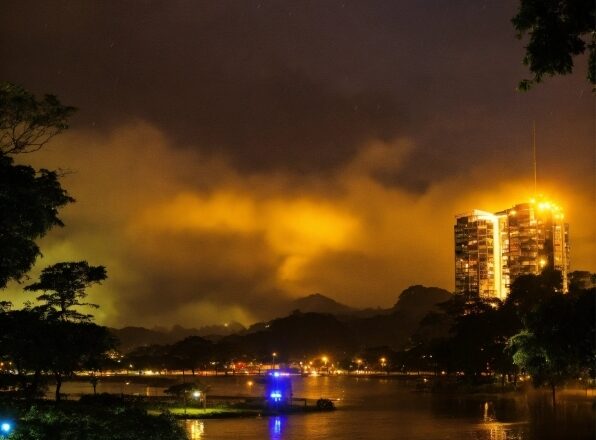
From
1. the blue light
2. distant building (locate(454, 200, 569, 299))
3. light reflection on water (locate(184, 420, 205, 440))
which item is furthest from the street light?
distant building (locate(454, 200, 569, 299))

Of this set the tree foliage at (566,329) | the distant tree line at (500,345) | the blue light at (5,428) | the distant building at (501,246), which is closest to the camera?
the tree foliage at (566,329)

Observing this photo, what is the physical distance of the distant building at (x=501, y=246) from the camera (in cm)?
15212

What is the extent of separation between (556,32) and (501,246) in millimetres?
162102

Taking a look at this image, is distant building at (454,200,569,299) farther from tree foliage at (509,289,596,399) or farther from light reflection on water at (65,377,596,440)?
tree foliage at (509,289,596,399)

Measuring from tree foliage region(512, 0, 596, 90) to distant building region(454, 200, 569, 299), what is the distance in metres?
138

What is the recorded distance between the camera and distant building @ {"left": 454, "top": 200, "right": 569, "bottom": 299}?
15212 cm

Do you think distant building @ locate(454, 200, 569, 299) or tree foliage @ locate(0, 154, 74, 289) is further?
distant building @ locate(454, 200, 569, 299)

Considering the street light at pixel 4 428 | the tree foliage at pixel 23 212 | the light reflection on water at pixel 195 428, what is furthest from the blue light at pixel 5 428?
the light reflection on water at pixel 195 428

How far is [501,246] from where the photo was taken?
167 meters

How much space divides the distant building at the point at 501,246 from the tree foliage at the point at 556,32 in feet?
454

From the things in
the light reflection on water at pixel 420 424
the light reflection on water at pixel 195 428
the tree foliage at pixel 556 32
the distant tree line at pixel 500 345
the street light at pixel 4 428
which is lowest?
the light reflection on water at pixel 195 428

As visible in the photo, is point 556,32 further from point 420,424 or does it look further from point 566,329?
point 420,424

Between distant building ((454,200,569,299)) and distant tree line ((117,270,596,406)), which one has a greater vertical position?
distant building ((454,200,569,299))

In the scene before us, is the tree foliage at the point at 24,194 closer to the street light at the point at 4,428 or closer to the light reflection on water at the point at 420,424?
the street light at the point at 4,428
